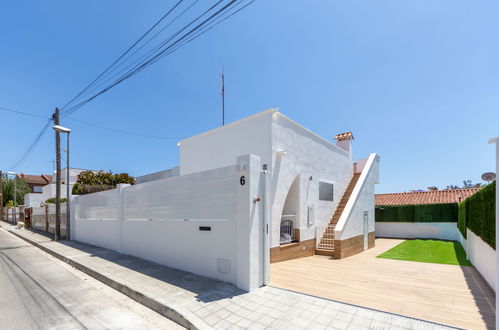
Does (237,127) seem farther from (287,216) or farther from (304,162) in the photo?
(287,216)

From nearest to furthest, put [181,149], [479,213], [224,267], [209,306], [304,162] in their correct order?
1. [209,306]
2. [224,267]
3. [479,213]
4. [304,162]
5. [181,149]

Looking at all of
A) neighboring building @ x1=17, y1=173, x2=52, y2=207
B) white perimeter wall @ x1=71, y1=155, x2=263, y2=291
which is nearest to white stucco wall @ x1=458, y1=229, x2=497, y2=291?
white perimeter wall @ x1=71, y1=155, x2=263, y2=291

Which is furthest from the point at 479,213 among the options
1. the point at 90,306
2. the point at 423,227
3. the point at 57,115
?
the point at 57,115

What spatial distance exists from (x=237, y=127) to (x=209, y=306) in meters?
6.55

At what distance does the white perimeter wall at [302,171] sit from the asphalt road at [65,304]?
4.71 metres

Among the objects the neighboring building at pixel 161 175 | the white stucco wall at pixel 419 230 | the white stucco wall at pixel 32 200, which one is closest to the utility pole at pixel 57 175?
the neighboring building at pixel 161 175

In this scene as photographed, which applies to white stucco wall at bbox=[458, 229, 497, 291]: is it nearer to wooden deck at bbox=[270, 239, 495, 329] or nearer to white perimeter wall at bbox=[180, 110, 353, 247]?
wooden deck at bbox=[270, 239, 495, 329]

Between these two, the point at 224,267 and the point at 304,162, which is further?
the point at 304,162

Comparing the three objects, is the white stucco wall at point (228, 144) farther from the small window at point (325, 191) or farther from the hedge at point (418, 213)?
the hedge at point (418, 213)

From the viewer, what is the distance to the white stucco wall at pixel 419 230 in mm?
16375

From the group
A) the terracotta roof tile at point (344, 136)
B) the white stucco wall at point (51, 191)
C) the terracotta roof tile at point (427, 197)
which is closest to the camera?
the terracotta roof tile at point (344, 136)

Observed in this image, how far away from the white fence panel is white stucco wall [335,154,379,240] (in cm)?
595

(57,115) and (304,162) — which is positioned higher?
(57,115)

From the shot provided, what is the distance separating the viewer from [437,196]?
61.9 feet
